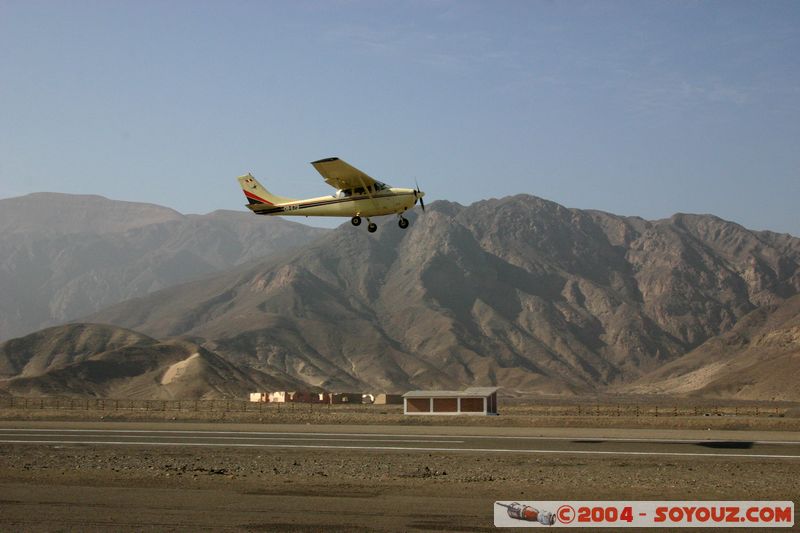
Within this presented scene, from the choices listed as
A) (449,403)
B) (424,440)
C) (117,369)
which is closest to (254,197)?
(424,440)

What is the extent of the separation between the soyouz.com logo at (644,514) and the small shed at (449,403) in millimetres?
51390

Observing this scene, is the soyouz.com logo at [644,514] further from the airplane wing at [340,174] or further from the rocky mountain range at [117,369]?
the rocky mountain range at [117,369]

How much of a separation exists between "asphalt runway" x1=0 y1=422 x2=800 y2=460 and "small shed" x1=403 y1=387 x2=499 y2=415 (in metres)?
17.7

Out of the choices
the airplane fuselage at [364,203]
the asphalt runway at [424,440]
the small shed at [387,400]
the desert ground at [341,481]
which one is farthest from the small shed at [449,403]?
the small shed at [387,400]

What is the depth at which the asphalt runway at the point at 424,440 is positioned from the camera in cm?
4603

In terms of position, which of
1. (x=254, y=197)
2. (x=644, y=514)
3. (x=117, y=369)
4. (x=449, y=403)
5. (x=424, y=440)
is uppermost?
(x=254, y=197)

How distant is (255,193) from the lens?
6006 centimetres

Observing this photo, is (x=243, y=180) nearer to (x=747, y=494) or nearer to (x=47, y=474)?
(x=47, y=474)

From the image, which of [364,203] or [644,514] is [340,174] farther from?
[644,514]

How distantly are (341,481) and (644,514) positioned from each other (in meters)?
11.8

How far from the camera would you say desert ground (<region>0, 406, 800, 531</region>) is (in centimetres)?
2577

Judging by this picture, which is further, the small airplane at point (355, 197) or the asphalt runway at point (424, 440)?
the small airplane at point (355, 197)

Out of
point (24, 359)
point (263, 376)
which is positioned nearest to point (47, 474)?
point (263, 376)

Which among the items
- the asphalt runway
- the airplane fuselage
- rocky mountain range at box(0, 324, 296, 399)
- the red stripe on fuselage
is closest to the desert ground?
the asphalt runway
